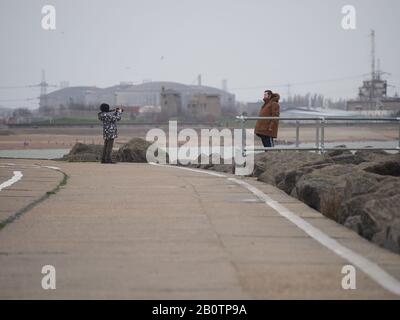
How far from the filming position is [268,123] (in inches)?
794

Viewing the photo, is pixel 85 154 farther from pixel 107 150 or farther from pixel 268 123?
pixel 268 123

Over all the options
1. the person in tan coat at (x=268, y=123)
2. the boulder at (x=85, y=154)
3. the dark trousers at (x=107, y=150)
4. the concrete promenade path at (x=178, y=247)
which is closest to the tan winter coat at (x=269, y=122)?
the person in tan coat at (x=268, y=123)

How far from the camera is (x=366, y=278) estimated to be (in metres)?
7.21

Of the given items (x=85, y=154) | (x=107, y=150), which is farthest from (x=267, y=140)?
(x=85, y=154)

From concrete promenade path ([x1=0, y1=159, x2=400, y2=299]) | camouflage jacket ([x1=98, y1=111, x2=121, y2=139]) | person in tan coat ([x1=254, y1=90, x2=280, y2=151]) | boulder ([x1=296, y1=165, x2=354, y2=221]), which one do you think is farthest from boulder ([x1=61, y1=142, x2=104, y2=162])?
boulder ([x1=296, y1=165, x2=354, y2=221])

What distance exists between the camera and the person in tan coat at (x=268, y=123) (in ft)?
65.6

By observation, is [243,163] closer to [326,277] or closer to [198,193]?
[198,193]

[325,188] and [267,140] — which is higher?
[267,140]

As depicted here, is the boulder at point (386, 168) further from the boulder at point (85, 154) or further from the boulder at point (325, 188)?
the boulder at point (85, 154)

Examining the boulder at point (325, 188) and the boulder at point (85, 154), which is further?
the boulder at point (85, 154)

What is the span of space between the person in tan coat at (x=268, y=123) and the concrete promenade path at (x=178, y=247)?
6.28 m

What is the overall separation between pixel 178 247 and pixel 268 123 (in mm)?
11914
